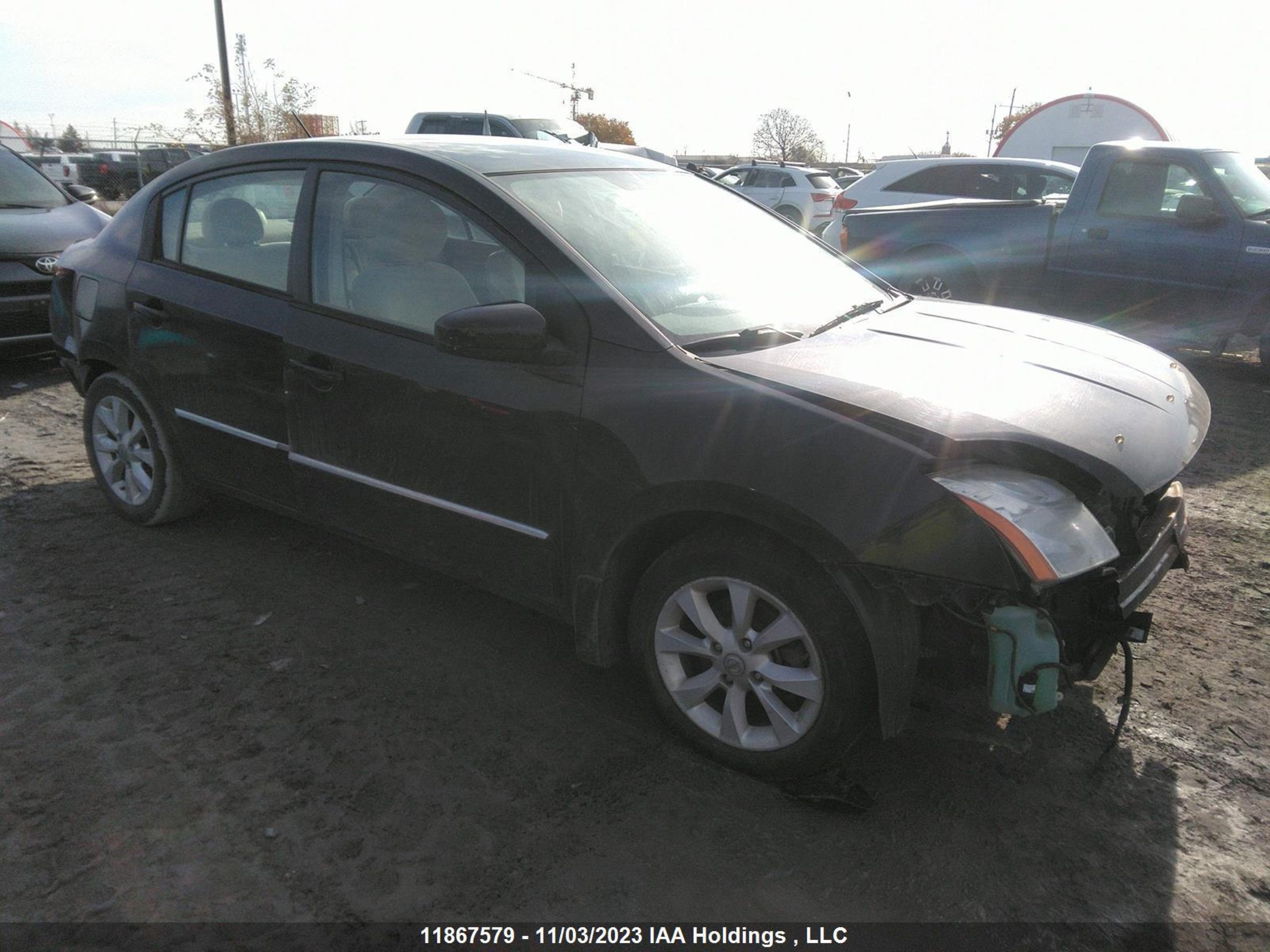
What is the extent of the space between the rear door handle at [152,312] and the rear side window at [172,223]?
213 mm

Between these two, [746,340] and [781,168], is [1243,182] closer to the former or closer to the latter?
[746,340]

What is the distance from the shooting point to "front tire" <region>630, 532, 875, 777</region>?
252 centimetres

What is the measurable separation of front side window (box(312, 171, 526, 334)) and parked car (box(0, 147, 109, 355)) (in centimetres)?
456

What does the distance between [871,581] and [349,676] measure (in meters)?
1.82

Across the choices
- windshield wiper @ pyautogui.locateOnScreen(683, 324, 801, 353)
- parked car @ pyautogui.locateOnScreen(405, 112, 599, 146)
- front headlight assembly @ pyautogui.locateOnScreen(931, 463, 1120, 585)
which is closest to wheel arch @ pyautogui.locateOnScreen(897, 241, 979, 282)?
windshield wiper @ pyautogui.locateOnScreen(683, 324, 801, 353)

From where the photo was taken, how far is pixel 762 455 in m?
2.52

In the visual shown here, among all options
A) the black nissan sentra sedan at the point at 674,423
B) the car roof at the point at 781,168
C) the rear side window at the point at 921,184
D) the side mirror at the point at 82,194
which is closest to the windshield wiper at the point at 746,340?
the black nissan sentra sedan at the point at 674,423

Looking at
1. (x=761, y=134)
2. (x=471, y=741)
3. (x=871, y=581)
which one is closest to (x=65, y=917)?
(x=471, y=741)

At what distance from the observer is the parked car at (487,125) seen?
1656 centimetres

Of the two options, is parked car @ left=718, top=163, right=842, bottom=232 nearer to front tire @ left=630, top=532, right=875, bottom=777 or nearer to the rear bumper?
the rear bumper

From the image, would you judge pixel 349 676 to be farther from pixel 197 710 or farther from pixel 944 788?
pixel 944 788

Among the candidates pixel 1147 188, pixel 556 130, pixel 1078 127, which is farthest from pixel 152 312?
pixel 1078 127

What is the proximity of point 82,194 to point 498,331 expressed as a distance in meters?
7.68

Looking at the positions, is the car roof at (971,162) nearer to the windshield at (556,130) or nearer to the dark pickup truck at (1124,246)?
the dark pickup truck at (1124,246)
